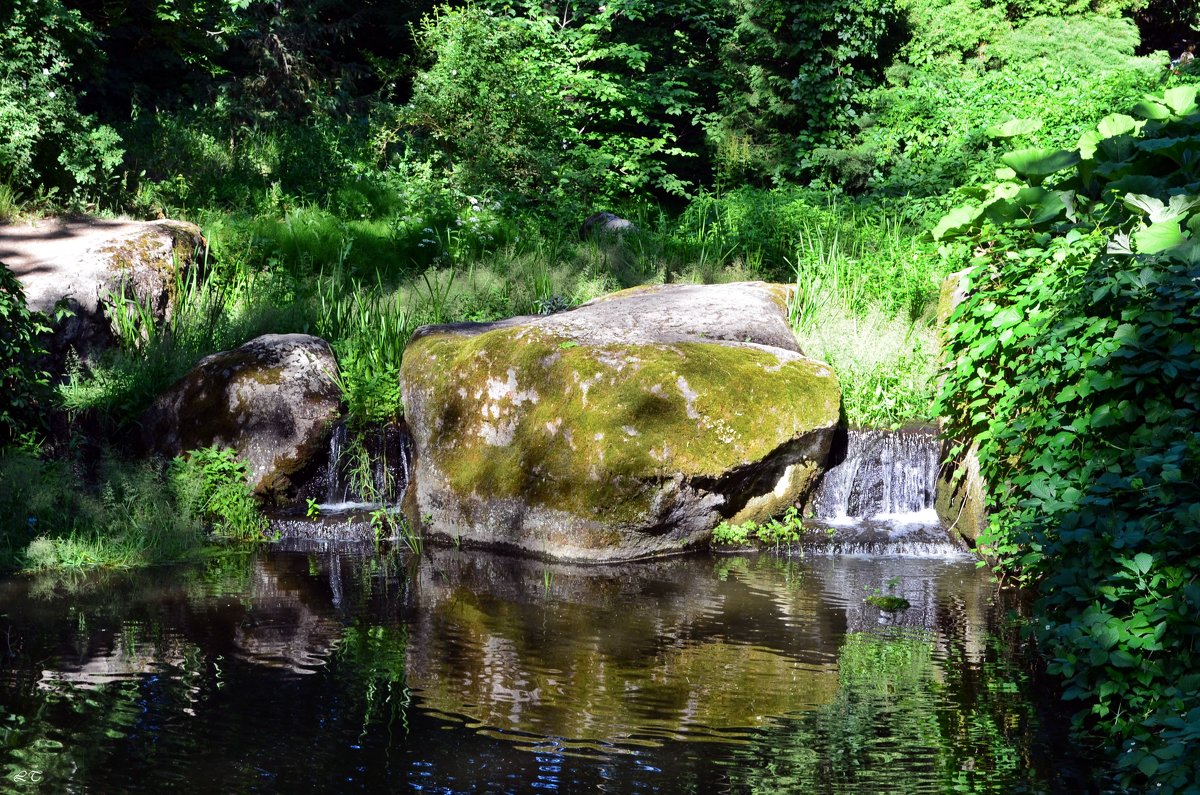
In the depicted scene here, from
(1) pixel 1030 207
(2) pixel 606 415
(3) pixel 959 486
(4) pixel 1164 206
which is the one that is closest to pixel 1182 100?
(1) pixel 1030 207

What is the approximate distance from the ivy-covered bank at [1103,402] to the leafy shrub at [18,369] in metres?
6.63

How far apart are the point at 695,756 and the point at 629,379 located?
3986 millimetres

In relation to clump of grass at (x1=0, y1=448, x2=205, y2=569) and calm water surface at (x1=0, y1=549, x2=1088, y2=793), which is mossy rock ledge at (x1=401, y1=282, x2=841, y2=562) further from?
clump of grass at (x1=0, y1=448, x2=205, y2=569)

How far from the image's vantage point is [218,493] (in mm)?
8023

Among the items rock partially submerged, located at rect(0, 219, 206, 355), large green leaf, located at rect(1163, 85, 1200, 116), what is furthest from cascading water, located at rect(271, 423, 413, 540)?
large green leaf, located at rect(1163, 85, 1200, 116)

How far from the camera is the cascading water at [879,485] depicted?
304 inches

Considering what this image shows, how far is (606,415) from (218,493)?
2989mm

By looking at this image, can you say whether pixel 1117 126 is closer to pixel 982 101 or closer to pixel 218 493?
pixel 218 493

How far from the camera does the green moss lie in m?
7.27

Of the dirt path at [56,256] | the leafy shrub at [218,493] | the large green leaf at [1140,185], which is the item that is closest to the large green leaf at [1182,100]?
the large green leaf at [1140,185]

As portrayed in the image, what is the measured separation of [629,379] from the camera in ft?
24.7

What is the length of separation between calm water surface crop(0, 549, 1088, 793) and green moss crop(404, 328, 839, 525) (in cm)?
76

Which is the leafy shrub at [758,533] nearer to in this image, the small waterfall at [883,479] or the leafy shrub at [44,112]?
the small waterfall at [883,479]

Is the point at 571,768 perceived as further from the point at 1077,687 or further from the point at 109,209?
the point at 109,209
